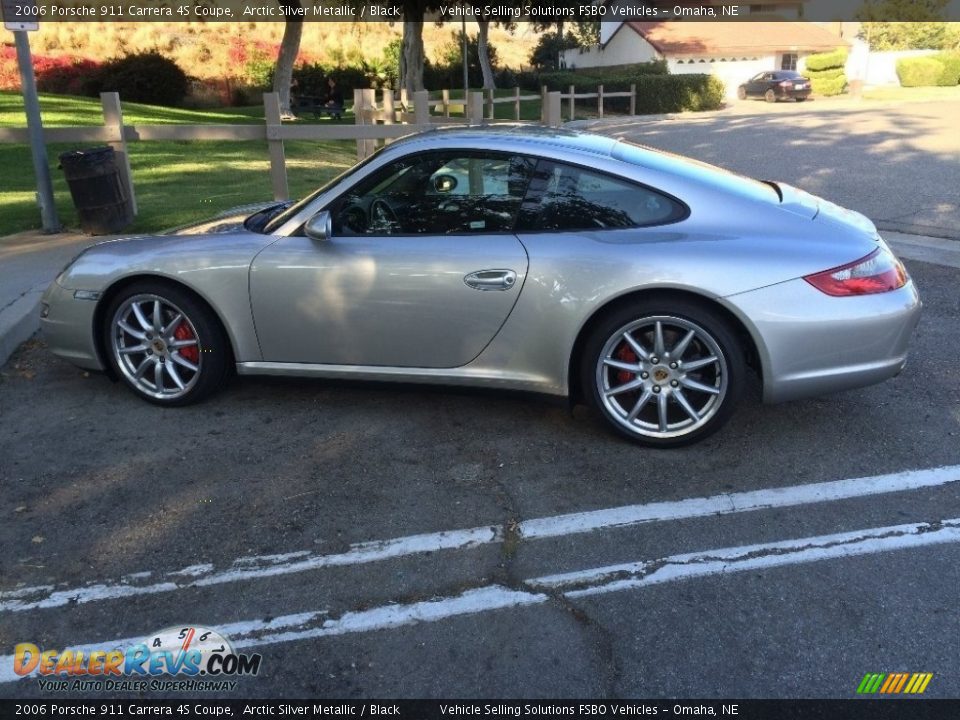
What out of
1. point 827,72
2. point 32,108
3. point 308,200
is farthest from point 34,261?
point 827,72

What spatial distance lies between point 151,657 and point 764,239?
3.00m

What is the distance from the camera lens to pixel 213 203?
34.4ft

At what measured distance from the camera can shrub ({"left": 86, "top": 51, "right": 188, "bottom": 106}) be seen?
3065cm

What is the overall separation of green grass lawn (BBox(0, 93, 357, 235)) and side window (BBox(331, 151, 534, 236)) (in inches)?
220

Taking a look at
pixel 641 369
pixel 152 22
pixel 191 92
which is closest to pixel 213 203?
pixel 641 369

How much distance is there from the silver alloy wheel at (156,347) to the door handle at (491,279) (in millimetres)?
1504

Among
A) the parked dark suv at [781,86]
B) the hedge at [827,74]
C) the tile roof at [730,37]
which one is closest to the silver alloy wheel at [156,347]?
the parked dark suv at [781,86]

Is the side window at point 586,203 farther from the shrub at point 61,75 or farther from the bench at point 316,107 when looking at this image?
the shrub at point 61,75

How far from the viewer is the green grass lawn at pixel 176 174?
980cm

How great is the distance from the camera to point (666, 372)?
390 centimetres

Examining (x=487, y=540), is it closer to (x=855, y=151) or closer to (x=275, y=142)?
(x=275, y=142)

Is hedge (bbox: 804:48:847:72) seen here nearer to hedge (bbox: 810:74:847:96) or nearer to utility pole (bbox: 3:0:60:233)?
hedge (bbox: 810:74:847:96)

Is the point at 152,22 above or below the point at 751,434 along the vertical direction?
above
